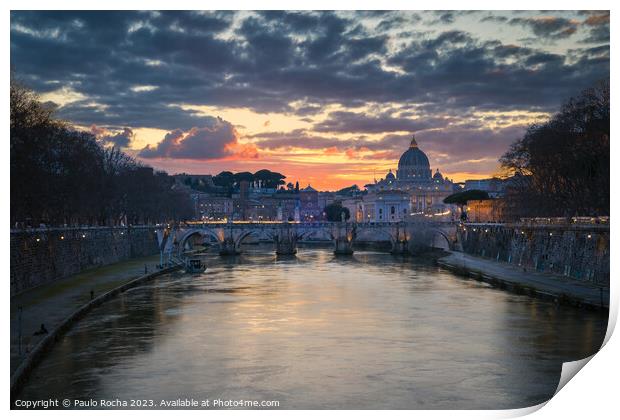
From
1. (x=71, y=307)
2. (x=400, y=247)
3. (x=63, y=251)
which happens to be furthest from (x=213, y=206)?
(x=71, y=307)

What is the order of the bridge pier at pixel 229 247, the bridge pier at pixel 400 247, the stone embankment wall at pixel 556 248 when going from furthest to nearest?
the bridge pier at pixel 400 247 → the bridge pier at pixel 229 247 → the stone embankment wall at pixel 556 248

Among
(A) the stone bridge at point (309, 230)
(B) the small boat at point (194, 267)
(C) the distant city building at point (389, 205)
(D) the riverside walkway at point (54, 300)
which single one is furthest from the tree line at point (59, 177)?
(C) the distant city building at point (389, 205)

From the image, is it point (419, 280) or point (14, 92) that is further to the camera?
point (419, 280)

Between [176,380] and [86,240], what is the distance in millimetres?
34132

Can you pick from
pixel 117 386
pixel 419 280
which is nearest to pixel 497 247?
pixel 419 280

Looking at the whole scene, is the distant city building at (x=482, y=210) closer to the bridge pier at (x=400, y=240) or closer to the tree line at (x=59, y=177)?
the bridge pier at (x=400, y=240)

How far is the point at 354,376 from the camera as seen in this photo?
27.2m

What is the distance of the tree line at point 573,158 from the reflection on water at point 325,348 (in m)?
7.73

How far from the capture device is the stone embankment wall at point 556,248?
145ft

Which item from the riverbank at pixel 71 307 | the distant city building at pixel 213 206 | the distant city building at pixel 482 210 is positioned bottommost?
the riverbank at pixel 71 307

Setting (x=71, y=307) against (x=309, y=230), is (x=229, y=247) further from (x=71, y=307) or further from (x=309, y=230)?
(x=71, y=307)
